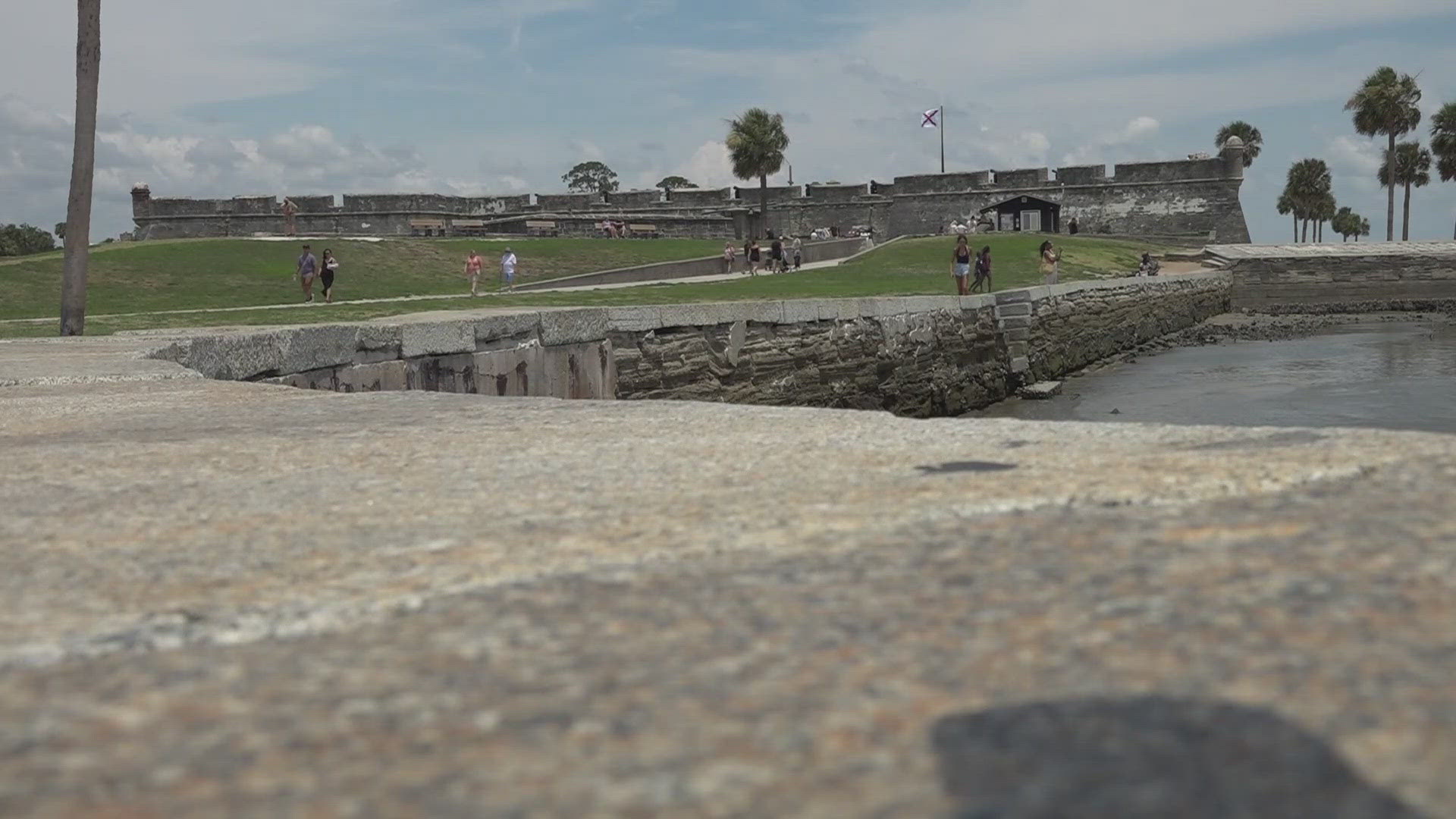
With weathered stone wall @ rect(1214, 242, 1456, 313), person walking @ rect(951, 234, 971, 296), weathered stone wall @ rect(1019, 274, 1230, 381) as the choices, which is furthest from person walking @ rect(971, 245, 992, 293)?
weathered stone wall @ rect(1214, 242, 1456, 313)

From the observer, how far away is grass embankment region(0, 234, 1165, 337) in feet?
52.8

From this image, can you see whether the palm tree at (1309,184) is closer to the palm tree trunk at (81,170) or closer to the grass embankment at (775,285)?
the grass embankment at (775,285)

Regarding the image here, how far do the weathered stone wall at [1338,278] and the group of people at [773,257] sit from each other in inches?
516

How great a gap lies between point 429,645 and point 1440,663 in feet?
4.73

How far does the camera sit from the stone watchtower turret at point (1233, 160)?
50.8 m

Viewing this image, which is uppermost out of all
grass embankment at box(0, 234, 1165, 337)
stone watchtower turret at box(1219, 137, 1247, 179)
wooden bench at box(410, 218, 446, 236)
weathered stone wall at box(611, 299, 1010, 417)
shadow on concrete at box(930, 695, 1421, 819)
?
stone watchtower turret at box(1219, 137, 1247, 179)

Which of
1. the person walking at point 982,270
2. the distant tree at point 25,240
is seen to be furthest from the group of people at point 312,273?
the distant tree at point 25,240

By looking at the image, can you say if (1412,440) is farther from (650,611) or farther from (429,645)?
(429,645)

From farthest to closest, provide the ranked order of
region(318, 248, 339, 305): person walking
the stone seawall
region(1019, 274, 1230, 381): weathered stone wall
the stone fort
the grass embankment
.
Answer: the stone fort < region(318, 248, 339, 305): person walking < region(1019, 274, 1230, 381): weathered stone wall < the grass embankment < the stone seawall

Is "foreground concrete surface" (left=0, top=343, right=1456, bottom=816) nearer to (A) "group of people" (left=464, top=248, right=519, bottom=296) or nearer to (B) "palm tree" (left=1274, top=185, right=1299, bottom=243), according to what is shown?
(A) "group of people" (left=464, top=248, right=519, bottom=296)

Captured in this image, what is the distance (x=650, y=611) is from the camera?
217 cm

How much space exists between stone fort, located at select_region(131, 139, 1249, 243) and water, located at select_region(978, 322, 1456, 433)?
84.9 ft

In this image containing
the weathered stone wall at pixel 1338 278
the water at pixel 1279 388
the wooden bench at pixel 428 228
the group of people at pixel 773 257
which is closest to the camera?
the water at pixel 1279 388

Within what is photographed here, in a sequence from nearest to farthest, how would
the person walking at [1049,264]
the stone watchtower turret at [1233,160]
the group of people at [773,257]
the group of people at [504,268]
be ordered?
the person walking at [1049,264]
the group of people at [504,268]
the group of people at [773,257]
the stone watchtower turret at [1233,160]
